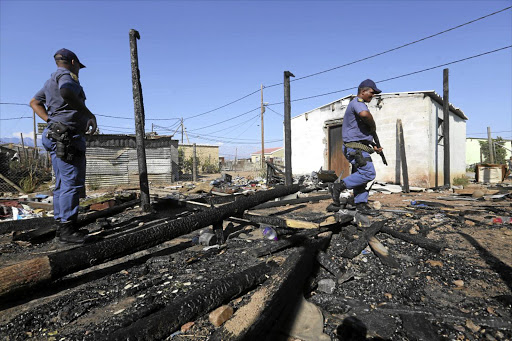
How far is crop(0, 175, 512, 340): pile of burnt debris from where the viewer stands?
1429mm

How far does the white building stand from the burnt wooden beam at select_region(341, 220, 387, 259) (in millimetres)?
8479

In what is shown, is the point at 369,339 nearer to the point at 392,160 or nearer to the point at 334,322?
the point at 334,322

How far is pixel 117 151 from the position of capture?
530 inches

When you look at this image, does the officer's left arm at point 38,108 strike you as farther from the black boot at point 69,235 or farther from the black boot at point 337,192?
the black boot at point 337,192

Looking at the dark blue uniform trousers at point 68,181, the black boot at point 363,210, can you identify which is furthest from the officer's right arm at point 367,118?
the dark blue uniform trousers at point 68,181

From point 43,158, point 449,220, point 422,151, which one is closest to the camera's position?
point 449,220

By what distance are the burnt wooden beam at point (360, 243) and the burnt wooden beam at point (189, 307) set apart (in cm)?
101

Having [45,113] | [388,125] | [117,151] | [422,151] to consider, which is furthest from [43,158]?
[422,151]

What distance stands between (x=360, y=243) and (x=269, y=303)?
1.65m

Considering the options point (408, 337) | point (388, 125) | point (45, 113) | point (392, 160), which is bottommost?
point (408, 337)

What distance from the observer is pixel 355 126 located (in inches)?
160

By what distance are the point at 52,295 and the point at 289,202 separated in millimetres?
4426

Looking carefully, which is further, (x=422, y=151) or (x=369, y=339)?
(x=422, y=151)

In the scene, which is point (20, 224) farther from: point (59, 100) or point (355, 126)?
point (355, 126)
